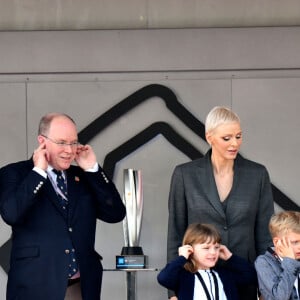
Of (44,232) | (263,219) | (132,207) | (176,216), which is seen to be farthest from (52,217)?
(132,207)

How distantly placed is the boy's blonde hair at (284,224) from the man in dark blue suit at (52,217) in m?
0.70

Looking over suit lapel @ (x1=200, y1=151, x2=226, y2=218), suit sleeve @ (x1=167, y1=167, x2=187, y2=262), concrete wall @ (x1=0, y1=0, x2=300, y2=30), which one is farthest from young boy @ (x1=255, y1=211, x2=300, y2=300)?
concrete wall @ (x1=0, y1=0, x2=300, y2=30)

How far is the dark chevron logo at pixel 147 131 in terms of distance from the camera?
20.9 feet

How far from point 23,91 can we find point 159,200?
109 centimetres

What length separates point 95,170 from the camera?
4.52 m

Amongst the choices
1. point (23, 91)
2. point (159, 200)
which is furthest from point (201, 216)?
point (23, 91)

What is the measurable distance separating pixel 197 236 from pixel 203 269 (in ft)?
0.56

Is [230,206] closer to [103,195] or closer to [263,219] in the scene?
[263,219]

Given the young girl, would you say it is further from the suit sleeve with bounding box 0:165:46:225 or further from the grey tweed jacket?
the suit sleeve with bounding box 0:165:46:225

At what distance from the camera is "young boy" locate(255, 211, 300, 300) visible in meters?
4.24

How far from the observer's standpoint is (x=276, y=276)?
14.1 feet

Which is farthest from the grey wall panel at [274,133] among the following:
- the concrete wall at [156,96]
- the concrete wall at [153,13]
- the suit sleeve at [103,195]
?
the suit sleeve at [103,195]

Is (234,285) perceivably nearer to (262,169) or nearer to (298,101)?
(262,169)

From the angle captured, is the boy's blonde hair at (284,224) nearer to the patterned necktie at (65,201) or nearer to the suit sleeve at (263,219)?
the suit sleeve at (263,219)
